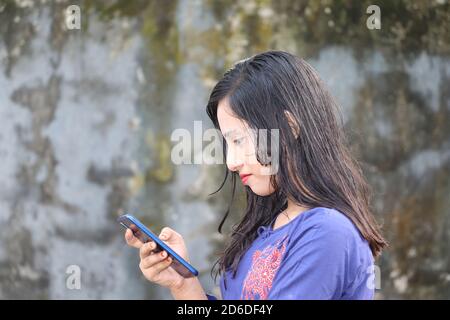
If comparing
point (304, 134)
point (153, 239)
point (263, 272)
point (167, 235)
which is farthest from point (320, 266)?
point (167, 235)

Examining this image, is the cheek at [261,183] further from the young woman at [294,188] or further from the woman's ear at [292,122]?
the woman's ear at [292,122]

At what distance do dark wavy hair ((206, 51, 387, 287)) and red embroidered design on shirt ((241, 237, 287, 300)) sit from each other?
0.37 feet

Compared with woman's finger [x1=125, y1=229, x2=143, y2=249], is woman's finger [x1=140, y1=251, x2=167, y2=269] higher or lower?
lower

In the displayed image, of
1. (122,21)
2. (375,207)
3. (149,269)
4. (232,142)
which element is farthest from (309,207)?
(122,21)

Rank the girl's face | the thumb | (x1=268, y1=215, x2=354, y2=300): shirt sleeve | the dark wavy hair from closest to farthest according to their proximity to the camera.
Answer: (x1=268, y1=215, x2=354, y2=300): shirt sleeve < the dark wavy hair < the girl's face < the thumb

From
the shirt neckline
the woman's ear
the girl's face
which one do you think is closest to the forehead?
the girl's face

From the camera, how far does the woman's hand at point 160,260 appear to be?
1.58m

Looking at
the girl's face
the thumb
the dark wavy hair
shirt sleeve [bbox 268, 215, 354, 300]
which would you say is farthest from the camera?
the thumb

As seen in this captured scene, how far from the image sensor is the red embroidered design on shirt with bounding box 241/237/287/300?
4.63ft

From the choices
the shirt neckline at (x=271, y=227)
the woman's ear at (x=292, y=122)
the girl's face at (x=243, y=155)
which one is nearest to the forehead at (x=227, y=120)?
the girl's face at (x=243, y=155)

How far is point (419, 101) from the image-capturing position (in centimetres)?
340

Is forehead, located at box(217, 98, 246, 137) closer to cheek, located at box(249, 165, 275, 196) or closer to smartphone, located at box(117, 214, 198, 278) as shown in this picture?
cheek, located at box(249, 165, 275, 196)

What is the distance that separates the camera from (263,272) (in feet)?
4.70

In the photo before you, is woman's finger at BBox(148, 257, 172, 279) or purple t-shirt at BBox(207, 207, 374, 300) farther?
woman's finger at BBox(148, 257, 172, 279)
